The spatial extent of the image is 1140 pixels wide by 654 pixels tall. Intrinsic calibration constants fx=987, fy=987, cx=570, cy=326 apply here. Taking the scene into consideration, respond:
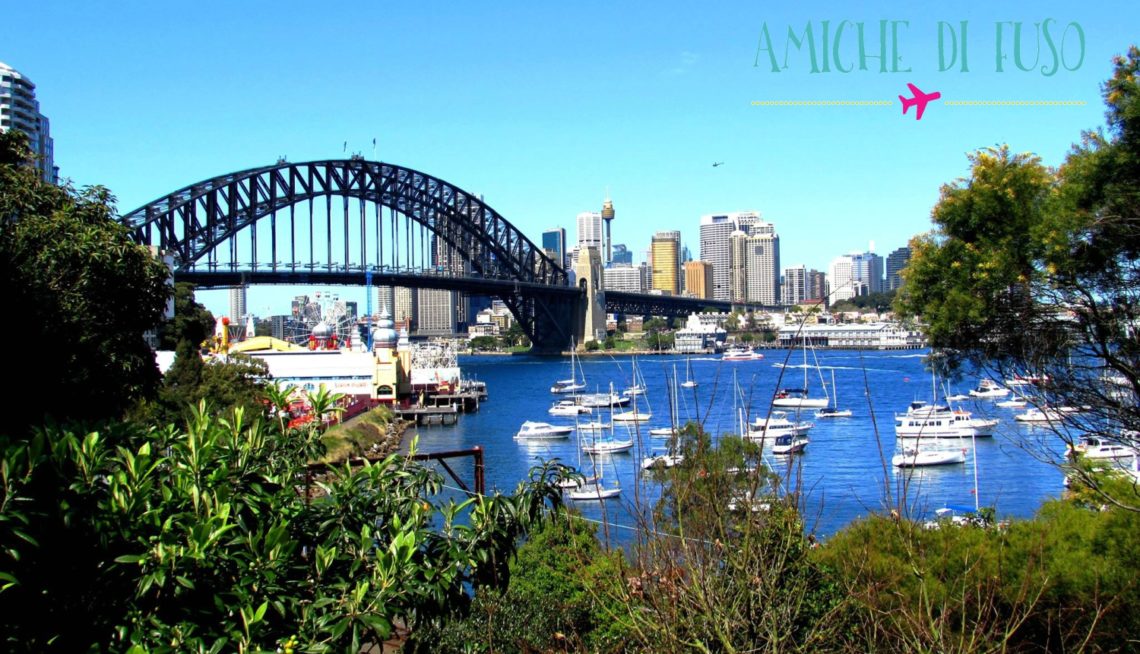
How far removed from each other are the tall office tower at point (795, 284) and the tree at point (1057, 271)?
475 ft

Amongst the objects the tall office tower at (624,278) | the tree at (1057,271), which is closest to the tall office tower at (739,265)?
the tall office tower at (624,278)

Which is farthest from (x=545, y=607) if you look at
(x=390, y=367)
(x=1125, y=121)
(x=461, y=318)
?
(x=461, y=318)

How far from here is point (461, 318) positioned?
140m

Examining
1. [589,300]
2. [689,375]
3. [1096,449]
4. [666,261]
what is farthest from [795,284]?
[1096,449]

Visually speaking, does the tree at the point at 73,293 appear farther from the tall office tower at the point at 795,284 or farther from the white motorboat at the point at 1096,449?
the tall office tower at the point at 795,284

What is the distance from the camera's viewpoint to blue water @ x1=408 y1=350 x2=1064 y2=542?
38.1 ft

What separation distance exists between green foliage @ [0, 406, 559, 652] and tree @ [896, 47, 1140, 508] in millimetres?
4055

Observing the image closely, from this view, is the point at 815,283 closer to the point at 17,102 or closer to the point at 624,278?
the point at 624,278

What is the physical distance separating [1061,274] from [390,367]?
116 feet

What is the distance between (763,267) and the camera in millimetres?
164000

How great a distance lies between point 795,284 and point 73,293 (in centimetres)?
15349

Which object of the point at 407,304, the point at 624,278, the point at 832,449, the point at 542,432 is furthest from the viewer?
the point at 624,278

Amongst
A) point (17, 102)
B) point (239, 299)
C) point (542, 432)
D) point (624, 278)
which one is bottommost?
point (542, 432)

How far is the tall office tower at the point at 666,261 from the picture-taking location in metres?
174
